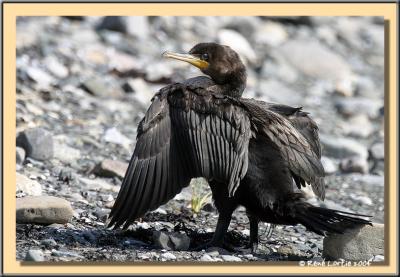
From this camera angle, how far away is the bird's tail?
26.5ft

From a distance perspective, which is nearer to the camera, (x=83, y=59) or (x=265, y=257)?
(x=265, y=257)

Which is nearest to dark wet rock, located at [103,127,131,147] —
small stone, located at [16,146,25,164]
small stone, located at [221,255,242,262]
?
small stone, located at [16,146,25,164]

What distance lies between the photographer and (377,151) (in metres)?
14.6

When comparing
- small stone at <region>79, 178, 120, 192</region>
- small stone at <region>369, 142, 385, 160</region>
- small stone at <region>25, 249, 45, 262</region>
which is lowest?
small stone at <region>25, 249, 45, 262</region>

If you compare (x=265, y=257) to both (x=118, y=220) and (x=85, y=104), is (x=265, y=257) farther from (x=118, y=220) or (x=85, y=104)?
(x=85, y=104)

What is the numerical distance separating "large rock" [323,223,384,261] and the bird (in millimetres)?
130

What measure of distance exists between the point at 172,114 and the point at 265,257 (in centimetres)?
157

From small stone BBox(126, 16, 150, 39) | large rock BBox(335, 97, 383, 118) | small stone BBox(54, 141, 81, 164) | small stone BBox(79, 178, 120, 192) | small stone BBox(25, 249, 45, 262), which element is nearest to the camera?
small stone BBox(25, 249, 45, 262)

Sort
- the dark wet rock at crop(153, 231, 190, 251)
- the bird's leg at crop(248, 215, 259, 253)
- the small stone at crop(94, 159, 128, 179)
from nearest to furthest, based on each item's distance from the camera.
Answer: the dark wet rock at crop(153, 231, 190, 251), the bird's leg at crop(248, 215, 259, 253), the small stone at crop(94, 159, 128, 179)

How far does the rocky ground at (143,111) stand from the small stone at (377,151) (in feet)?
0.07

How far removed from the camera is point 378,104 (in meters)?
18.0

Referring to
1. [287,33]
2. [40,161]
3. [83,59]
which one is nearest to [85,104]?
[83,59]

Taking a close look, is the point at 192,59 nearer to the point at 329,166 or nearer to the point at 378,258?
the point at 378,258

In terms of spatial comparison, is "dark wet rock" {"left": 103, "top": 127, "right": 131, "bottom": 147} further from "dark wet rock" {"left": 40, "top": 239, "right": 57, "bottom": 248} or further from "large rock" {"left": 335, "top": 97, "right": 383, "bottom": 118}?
"large rock" {"left": 335, "top": 97, "right": 383, "bottom": 118}
